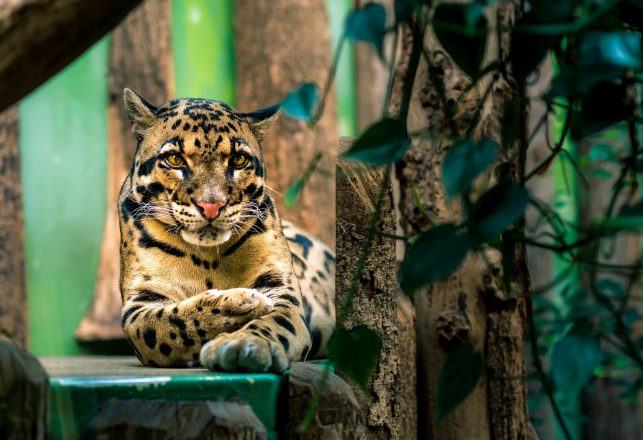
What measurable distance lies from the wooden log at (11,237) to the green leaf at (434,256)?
490 centimetres

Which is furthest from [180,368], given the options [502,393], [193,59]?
[193,59]

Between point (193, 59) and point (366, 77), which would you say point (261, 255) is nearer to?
point (193, 59)

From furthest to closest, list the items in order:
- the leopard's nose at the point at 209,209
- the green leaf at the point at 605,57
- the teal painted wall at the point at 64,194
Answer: the teal painted wall at the point at 64,194 < the leopard's nose at the point at 209,209 < the green leaf at the point at 605,57

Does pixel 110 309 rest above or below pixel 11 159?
below

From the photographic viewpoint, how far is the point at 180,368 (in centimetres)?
343

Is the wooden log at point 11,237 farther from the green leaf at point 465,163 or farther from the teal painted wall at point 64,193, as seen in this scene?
the green leaf at point 465,163

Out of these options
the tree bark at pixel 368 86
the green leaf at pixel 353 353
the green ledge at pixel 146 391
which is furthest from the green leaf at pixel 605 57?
the tree bark at pixel 368 86

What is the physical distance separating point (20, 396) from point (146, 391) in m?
0.46

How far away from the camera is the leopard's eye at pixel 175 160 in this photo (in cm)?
374

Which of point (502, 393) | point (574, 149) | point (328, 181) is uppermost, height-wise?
point (574, 149)

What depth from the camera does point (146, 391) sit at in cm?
278

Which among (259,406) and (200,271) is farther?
(200,271)

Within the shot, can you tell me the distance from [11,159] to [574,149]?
5328mm

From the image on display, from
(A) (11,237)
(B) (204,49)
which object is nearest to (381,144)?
(A) (11,237)
